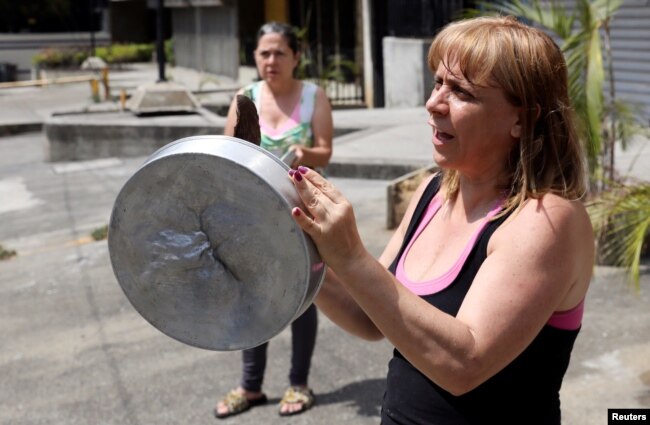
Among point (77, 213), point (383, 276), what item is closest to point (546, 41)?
point (383, 276)

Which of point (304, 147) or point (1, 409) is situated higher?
point (304, 147)

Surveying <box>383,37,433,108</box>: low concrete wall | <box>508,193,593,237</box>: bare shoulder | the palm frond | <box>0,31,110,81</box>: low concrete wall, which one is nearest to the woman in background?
the palm frond

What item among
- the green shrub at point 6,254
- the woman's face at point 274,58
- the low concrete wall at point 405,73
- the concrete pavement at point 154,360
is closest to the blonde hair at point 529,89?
the woman's face at point 274,58

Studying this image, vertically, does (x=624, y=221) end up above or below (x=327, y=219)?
below

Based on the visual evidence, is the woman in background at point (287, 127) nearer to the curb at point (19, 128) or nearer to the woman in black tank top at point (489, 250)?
the woman in black tank top at point (489, 250)

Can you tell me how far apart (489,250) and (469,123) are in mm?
262

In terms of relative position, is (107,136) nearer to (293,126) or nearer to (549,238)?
(293,126)

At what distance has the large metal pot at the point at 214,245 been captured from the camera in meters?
1.75

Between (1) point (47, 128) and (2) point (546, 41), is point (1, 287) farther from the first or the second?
(1) point (47, 128)

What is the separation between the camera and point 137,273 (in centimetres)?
190

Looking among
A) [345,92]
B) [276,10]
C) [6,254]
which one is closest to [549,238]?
[6,254]

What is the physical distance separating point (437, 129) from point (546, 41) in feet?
0.92

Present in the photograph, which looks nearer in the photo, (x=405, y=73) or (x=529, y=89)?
(x=529, y=89)

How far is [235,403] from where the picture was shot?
4.41 m
